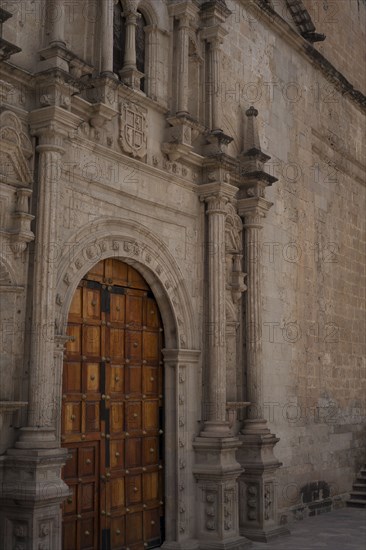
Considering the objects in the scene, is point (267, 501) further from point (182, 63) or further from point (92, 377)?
point (182, 63)

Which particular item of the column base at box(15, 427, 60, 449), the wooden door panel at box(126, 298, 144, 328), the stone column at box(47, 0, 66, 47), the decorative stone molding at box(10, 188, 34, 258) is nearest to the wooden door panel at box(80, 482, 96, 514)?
the column base at box(15, 427, 60, 449)

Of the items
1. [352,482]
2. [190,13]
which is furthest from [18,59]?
[352,482]

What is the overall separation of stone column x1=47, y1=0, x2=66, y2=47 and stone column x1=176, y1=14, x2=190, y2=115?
1920 millimetres

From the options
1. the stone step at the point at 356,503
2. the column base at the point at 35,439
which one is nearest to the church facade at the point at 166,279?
the column base at the point at 35,439

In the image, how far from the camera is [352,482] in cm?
1175

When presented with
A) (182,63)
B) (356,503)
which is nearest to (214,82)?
(182,63)

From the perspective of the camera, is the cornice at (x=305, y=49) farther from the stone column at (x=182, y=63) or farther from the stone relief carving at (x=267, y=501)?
the stone relief carving at (x=267, y=501)

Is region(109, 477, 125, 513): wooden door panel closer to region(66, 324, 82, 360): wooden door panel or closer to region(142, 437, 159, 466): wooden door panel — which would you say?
region(142, 437, 159, 466): wooden door panel

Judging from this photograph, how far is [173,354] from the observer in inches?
318

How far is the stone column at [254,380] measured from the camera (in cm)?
876

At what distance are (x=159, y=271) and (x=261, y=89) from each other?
12.0ft

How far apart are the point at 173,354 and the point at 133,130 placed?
7.94ft

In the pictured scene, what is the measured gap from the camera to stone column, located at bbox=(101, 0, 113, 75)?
7159 millimetres

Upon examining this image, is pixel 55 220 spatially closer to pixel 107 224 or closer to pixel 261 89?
pixel 107 224
